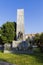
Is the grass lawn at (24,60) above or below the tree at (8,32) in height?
below

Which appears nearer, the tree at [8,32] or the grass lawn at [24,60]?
the grass lawn at [24,60]

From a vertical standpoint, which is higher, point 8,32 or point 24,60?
point 8,32

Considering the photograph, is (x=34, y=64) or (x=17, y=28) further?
(x=17, y=28)

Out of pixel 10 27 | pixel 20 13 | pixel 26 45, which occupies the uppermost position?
pixel 20 13

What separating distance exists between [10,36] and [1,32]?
111 inches

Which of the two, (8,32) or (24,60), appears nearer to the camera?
(24,60)

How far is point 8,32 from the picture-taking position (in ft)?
178

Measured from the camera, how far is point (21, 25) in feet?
184

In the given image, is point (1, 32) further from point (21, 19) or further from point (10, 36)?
point (21, 19)

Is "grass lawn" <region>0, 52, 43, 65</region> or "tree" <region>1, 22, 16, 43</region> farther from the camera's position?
"tree" <region>1, 22, 16, 43</region>

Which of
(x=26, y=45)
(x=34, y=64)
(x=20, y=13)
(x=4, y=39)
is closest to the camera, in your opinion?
(x=34, y=64)

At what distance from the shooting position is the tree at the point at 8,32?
52331 mm

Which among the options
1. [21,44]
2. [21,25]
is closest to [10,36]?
[21,25]

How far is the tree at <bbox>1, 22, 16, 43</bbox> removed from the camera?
52.3 m
